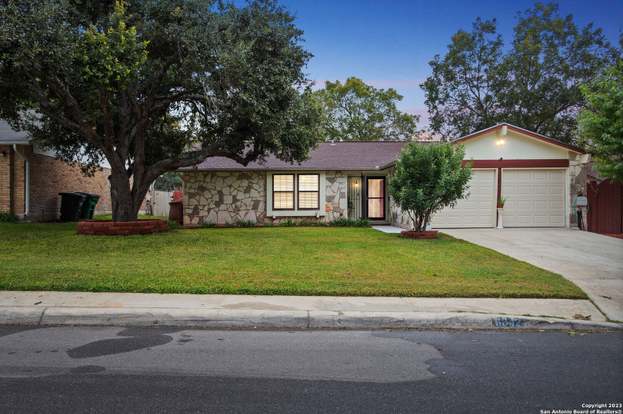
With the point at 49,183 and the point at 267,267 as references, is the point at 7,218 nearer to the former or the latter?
the point at 49,183

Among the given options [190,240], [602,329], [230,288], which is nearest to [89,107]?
[190,240]

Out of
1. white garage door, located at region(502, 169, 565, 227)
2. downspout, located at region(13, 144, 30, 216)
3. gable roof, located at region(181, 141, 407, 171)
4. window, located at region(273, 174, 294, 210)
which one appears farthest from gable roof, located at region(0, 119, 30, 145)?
white garage door, located at region(502, 169, 565, 227)

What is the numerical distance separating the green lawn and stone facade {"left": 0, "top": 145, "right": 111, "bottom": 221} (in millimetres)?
5180

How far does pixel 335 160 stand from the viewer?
21.0m

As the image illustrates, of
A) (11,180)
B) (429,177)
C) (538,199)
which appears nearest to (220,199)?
(11,180)

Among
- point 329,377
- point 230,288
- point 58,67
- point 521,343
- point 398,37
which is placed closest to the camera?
point 329,377

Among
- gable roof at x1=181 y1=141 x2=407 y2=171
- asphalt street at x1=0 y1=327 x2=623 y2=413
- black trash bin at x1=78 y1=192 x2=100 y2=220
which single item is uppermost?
gable roof at x1=181 y1=141 x2=407 y2=171

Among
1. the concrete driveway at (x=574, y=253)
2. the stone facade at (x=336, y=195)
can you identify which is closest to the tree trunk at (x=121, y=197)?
the stone facade at (x=336, y=195)

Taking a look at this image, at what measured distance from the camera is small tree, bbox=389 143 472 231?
1337 cm

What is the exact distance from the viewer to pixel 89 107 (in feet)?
45.7

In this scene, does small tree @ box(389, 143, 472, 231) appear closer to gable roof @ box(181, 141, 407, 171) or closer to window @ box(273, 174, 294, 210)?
gable roof @ box(181, 141, 407, 171)

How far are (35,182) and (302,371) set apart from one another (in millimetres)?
18784

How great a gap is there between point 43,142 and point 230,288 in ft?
44.8

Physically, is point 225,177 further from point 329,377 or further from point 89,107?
point 329,377
